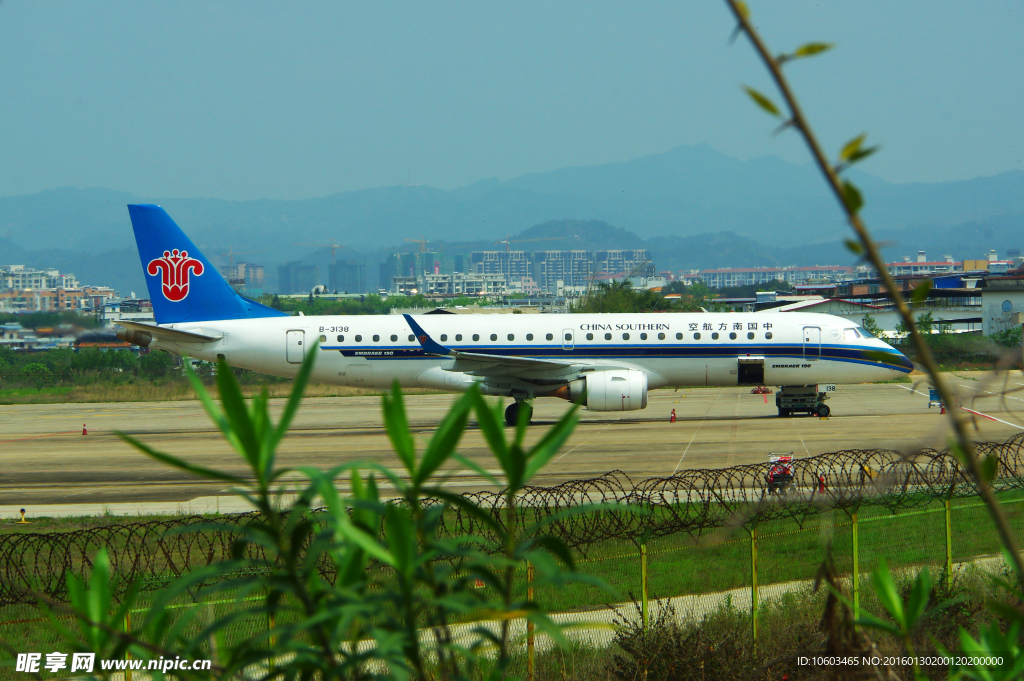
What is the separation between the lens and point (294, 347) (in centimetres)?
3117

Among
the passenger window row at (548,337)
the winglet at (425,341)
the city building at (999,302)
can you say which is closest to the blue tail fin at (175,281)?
the passenger window row at (548,337)

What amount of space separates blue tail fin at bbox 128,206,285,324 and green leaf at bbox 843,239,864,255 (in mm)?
31875

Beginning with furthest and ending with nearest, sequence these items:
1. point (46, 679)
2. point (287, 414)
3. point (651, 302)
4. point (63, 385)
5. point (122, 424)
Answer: point (651, 302) → point (63, 385) → point (122, 424) → point (46, 679) → point (287, 414)

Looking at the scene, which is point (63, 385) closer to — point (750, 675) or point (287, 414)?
point (750, 675)

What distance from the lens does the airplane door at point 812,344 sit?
30.4 meters

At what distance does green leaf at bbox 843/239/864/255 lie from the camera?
191 cm

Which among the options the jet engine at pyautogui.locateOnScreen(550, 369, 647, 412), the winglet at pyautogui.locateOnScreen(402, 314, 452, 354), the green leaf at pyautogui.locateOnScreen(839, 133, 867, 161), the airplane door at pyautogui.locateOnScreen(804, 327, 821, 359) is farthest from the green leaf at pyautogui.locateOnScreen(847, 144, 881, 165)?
the airplane door at pyautogui.locateOnScreen(804, 327, 821, 359)

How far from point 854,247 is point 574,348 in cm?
2877

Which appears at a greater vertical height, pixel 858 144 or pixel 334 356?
pixel 858 144

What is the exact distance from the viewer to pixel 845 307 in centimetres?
7675

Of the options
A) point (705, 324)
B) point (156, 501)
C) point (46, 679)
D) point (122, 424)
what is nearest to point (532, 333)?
point (705, 324)

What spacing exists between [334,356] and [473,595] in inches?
1137

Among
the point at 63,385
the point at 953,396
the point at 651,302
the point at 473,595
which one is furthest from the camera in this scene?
the point at 651,302

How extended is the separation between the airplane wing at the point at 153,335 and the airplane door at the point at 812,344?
21434 mm
